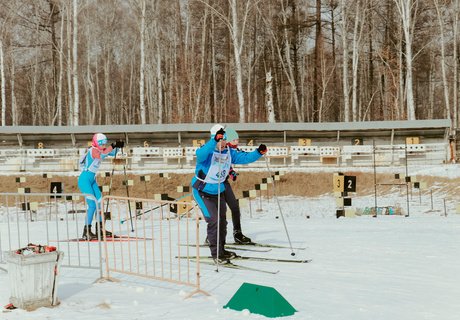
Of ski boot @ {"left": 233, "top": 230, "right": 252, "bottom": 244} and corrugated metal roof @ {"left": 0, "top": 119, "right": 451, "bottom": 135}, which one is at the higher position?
corrugated metal roof @ {"left": 0, "top": 119, "right": 451, "bottom": 135}

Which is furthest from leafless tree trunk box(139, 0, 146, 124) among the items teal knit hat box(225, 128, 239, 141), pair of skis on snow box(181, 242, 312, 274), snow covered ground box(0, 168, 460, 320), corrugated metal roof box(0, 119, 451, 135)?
teal knit hat box(225, 128, 239, 141)

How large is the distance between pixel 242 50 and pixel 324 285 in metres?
41.0

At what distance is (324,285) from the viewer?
6.44 meters

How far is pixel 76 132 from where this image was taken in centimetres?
2830

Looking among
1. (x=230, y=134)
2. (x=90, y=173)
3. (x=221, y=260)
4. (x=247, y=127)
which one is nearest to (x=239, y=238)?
(x=221, y=260)

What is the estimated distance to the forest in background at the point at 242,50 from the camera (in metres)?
36.8

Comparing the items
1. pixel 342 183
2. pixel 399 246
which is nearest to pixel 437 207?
pixel 342 183

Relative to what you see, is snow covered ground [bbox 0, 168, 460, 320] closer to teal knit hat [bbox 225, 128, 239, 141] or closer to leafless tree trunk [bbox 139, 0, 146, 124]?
teal knit hat [bbox 225, 128, 239, 141]

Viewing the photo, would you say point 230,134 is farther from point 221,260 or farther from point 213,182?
point 221,260

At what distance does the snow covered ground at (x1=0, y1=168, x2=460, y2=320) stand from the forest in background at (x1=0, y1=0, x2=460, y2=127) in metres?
22.7

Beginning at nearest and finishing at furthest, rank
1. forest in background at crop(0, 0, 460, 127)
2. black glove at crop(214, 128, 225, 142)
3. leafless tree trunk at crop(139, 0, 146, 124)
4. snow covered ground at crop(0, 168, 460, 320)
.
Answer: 1. snow covered ground at crop(0, 168, 460, 320)
2. black glove at crop(214, 128, 225, 142)
3. leafless tree trunk at crop(139, 0, 146, 124)
4. forest in background at crop(0, 0, 460, 127)

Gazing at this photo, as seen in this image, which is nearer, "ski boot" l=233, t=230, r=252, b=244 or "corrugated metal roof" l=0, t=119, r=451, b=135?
"ski boot" l=233, t=230, r=252, b=244

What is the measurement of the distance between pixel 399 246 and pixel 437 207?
8449 millimetres

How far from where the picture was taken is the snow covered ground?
5.26 metres
